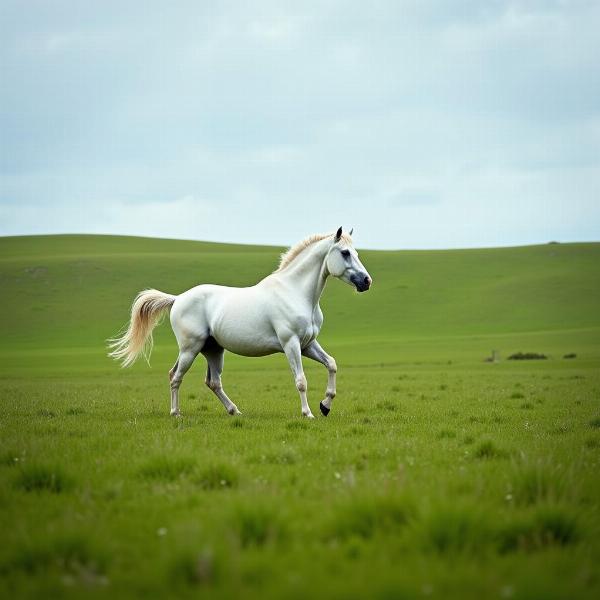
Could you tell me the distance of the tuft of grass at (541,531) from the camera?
422 centimetres

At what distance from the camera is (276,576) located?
3645mm

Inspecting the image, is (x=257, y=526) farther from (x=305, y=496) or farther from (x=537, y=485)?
(x=537, y=485)

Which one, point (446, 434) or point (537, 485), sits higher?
point (537, 485)

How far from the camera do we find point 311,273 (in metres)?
12.7

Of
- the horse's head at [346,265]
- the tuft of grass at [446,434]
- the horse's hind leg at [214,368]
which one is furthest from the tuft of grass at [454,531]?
the horse's hind leg at [214,368]

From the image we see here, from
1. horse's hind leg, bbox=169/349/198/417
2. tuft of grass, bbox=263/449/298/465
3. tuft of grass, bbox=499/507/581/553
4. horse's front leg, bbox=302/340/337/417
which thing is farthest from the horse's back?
tuft of grass, bbox=499/507/581/553

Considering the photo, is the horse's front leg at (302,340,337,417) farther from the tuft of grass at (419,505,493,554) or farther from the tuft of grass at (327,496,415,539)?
the tuft of grass at (419,505,493,554)

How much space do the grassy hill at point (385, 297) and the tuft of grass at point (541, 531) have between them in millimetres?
41247

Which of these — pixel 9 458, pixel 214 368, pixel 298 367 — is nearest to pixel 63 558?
pixel 9 458

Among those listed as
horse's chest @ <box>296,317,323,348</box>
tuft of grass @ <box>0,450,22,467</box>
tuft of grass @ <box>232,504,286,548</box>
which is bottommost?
tuft of grass @ <box>0,450,22,467</box>

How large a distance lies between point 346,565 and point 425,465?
3291 mm

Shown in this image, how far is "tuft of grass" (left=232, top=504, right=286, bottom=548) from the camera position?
424cm

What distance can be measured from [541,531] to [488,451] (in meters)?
3.33

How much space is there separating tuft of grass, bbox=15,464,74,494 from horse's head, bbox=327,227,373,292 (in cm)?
707
